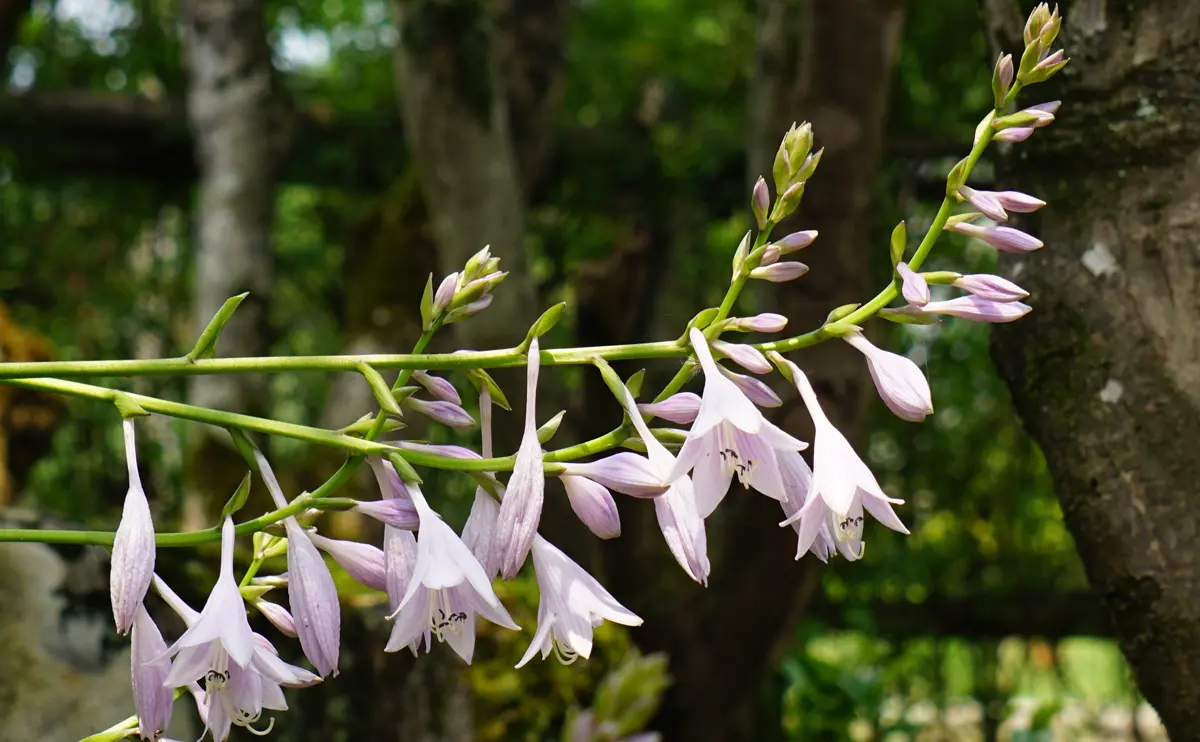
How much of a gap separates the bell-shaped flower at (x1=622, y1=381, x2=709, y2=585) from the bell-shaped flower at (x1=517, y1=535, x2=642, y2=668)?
68 mm

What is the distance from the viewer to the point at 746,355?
0.88 m

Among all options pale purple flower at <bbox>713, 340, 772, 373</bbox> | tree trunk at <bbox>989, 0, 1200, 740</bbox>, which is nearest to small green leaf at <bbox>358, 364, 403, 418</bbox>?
pale purple flower at <bbox>713, 340, 772, 373</bbox>

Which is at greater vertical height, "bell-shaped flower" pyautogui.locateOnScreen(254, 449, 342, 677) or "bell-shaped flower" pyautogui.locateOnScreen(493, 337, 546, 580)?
"bell-shaped flower" pyautogui.locateOnScreen(493, 337, 546, 580)

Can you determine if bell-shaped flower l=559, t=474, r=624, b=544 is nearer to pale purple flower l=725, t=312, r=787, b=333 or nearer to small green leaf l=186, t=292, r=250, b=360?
pale purple flower l=725, t=312, r=787, b=333

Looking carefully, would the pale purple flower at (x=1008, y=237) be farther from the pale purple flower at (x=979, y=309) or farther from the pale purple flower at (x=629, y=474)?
the pale purple flower at (x=629, y=474)

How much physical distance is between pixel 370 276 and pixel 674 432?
10.3ft

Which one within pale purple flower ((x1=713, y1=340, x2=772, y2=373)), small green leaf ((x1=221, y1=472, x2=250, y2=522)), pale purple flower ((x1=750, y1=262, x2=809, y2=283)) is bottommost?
small green leaf ((x1=221, y1=472, x2=250, y2=522))

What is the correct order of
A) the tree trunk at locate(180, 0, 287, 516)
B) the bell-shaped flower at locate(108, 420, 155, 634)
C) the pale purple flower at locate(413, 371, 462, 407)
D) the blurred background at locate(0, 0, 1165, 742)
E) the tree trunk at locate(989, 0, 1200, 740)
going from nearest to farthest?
1. the bell-shaped flower at locate(108, 420, 155, 634)
2. the pale purple flower at locate(413, 371, 462, 407)
3. the tree trunk at locate(989, 0, 1200, 740)
4. the blurred background at locate(0, 0, 1165, 742)
5. the tree trunk at locate(180, 0, 287, 516)

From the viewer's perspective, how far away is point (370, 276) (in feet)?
12.9

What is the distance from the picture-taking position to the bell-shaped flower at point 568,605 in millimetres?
899

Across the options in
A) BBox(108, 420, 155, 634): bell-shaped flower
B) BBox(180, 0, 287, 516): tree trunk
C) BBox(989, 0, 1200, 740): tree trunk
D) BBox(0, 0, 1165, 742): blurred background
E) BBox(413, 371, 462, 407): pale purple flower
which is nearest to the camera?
BBox(108, 420, 155, 634): bell-shaped flower

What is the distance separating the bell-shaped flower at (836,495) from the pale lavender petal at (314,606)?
1.16 feet

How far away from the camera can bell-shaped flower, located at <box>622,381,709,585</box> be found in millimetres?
871

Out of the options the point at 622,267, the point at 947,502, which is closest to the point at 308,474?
the point at 622,267
